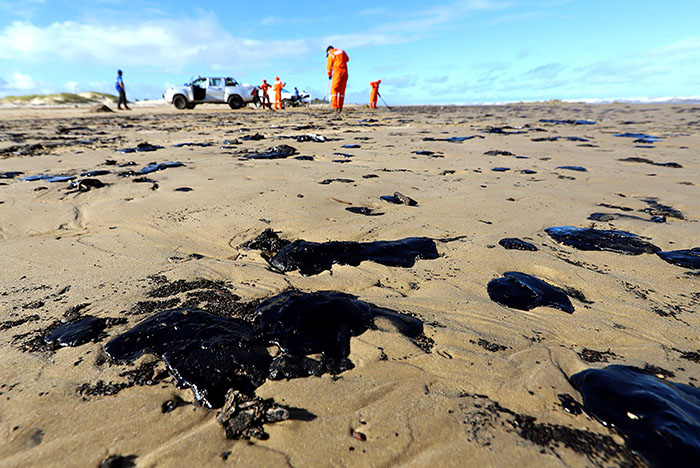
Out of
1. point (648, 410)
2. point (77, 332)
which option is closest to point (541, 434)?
point (648, 410)

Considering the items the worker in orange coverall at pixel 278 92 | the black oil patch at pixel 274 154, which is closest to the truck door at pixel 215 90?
the worker in orange coverall at pixel 278 92

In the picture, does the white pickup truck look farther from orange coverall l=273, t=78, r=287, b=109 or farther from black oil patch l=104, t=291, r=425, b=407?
black oil patch l=104, t=291, r=425, b=407

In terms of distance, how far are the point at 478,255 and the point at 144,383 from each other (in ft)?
6.84

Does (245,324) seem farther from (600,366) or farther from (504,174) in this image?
(504,174)

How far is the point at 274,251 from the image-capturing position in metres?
2.65

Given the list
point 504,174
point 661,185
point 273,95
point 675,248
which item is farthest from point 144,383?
point 273,95

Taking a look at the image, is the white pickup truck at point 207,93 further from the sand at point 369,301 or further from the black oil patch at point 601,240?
the black oil patch at point 601,240

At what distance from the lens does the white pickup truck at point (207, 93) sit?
69.0 ft

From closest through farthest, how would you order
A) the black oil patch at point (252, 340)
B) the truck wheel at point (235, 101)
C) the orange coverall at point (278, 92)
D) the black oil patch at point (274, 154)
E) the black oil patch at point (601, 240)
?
the black oil patch at point (252, 340) → the black oil patch at point (601, 240) → the black oil patch at point (274, 154) → the truck wheel at point (235, 101) → the orange coverall at point (278, 92)

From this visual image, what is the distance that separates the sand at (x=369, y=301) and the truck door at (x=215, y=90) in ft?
60.3

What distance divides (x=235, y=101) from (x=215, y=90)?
4.02 feet

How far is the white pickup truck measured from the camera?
2103 cm

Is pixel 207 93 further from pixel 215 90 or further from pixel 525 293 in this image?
pixel 525 293

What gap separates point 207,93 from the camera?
21.3m
